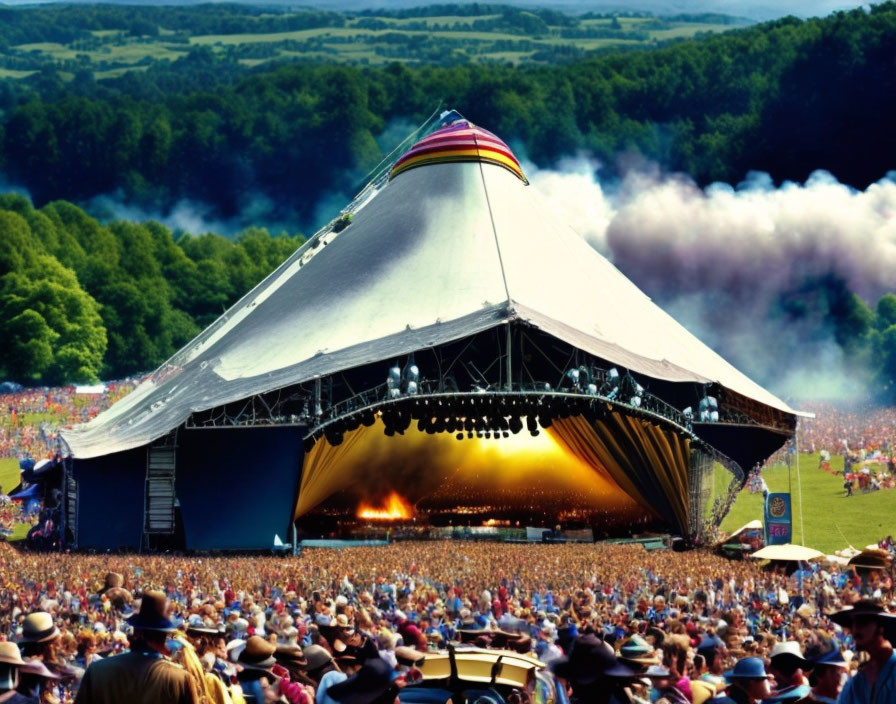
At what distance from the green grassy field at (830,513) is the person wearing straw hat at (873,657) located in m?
22.2

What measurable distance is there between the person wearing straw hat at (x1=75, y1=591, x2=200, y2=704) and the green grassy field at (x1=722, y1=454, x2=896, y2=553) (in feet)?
76.0

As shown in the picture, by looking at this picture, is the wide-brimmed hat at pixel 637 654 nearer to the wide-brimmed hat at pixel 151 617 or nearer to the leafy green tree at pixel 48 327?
the wide-brimmed hat at pixel 151 617

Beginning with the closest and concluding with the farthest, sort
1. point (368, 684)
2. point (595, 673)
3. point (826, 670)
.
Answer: point (595, 673) → point (368, 684) → point (826, 670)

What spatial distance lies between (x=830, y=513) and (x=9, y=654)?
29177mm

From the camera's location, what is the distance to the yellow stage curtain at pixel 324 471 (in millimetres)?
29812

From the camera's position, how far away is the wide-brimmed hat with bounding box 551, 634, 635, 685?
238 inches

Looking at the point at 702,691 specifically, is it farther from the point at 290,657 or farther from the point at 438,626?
the point at 438,626

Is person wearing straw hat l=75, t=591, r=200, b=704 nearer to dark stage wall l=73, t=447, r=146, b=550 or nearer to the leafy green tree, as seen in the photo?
dark stage wall l=73, t=447, r=146, b=550

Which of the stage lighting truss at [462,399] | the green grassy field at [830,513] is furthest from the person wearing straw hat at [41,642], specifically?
the green grassy field at [830,513]

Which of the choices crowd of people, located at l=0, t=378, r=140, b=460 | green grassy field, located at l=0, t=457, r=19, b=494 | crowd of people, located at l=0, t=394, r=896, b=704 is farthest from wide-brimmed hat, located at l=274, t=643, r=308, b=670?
crowd of people, located at l=0, t=378, r=140, b=460

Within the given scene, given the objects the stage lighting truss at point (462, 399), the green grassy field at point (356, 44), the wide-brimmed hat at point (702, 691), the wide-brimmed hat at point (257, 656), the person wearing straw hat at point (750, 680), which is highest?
the green grassy field at point (356, 44)

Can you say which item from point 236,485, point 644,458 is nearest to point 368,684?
point 236,485

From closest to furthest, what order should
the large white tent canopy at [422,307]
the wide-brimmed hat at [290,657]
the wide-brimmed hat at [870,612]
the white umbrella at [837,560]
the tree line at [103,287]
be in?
the wide-brimmed hat at [870,612]
the wide-brimmed hat at [290,657]
the white umbrella at [837,560]
the large white tent canopy at [422,307]
the tree line at [103,287]

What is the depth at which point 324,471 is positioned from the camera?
1227 inches
